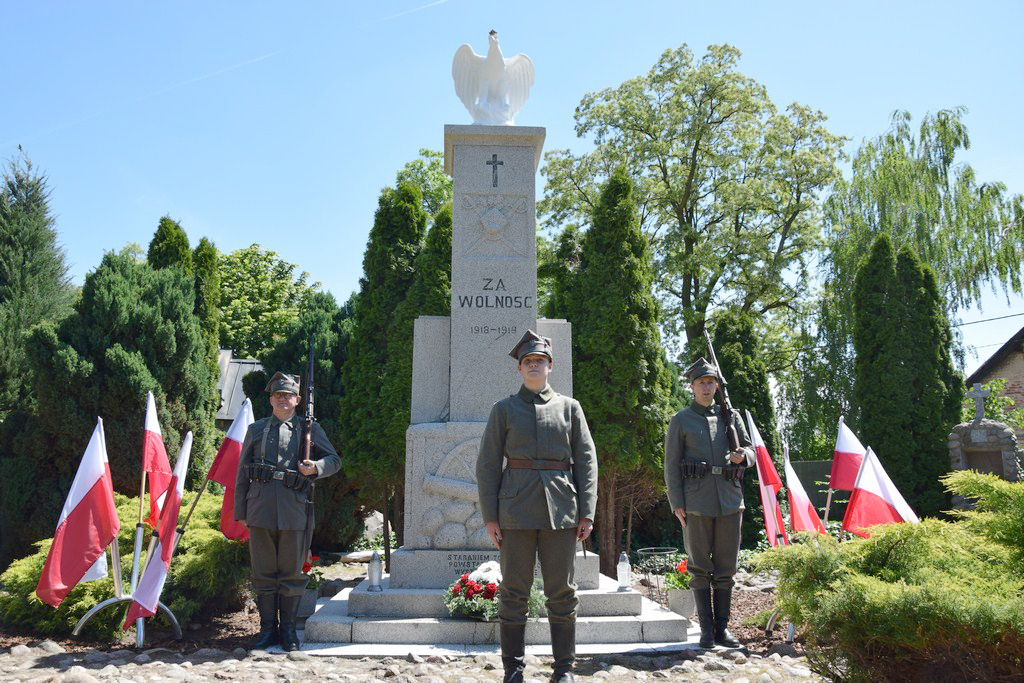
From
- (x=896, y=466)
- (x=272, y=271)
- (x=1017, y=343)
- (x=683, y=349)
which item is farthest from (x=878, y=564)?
(x=272, y=271)

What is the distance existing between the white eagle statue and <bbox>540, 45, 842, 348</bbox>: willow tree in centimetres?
1274

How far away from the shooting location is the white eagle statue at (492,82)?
726cm

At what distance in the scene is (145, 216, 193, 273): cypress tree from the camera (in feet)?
41.5

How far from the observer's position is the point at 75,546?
5523 mm

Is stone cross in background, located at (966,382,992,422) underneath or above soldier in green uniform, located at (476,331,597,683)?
above

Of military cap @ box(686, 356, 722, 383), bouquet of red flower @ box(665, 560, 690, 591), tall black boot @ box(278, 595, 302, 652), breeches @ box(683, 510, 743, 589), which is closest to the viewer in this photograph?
tall black boot @ box(278, 595, 302, 652)

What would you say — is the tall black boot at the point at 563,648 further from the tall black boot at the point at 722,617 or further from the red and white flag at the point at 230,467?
the red and white flag at the point at 230,467

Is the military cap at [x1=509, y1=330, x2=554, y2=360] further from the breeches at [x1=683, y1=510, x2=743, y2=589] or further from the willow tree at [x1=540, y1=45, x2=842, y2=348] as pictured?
the willow tree at [x1=540, y1=45, x2=842, y2=348]

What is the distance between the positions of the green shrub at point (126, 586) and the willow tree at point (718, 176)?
14.6 metres

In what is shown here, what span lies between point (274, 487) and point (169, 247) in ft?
28.2

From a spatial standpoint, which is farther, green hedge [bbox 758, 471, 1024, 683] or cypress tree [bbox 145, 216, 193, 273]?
cypress tree [bbox 145, 216, 193, 273]

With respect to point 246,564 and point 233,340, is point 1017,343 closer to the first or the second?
point 246,564

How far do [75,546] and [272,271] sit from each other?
28.1 meters

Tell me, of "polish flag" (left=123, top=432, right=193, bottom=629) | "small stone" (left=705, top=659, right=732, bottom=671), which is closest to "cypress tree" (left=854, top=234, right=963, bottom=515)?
"small stone" (left=705, top=659, right=732, bottom=671)
